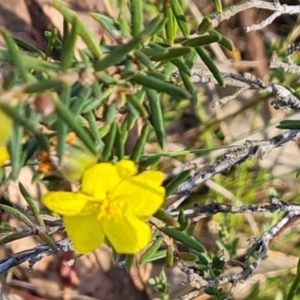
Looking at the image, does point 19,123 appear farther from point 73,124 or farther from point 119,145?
point 119,145

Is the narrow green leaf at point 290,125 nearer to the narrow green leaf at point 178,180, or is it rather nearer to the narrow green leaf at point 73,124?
the narrow green leaf at point 178,180

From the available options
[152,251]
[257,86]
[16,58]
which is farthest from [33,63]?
[257,86]

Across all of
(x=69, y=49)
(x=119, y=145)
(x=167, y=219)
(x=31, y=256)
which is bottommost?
(x=31, y=256)

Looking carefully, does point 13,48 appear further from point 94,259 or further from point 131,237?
point 94,259

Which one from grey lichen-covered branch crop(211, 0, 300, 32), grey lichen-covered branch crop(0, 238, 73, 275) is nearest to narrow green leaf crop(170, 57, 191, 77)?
grey lichen-covered branch crop(211, 0, 300, 32)

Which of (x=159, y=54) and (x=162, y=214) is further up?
(x=159, y=54)

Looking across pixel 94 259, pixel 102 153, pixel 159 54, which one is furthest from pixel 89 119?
pixel 94 259
